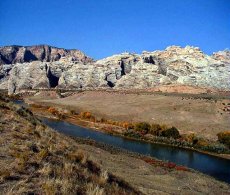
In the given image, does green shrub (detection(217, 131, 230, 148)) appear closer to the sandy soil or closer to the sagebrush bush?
the sandy soil

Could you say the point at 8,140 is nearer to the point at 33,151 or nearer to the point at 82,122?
the point at 33,151

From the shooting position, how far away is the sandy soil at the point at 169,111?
94250 millimetres

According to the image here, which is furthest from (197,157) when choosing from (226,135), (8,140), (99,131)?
(8,140)

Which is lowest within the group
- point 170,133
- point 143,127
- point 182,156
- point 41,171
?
point 182,156

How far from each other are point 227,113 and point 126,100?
133 ft

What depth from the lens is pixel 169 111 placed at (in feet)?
358

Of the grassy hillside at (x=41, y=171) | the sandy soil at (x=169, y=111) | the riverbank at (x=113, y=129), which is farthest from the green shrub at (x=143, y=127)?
the grassy hillside at (x=41, y=171)

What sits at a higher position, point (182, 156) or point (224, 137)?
point (224, 137)

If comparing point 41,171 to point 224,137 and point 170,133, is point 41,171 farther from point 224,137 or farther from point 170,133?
point 170,133

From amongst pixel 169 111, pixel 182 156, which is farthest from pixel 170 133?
pixel 169 111

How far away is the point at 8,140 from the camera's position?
16844 millimetres

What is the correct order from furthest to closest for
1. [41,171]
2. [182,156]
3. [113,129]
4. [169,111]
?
[169,111] < [113,129] < [182,156] < [41,171]

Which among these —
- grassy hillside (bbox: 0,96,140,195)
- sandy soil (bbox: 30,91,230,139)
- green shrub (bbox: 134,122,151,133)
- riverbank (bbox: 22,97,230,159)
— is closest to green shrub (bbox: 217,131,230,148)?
riverbank (bbox: 22,97,230,159)

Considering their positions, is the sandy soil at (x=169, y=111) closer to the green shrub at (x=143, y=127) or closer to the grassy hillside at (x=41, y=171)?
the green shrub at (x=143, y=127)
